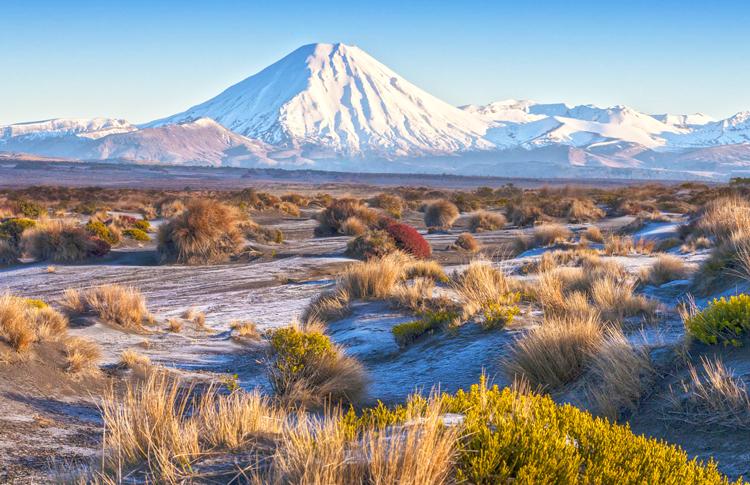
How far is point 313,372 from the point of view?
7.00 m

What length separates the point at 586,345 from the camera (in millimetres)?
6484

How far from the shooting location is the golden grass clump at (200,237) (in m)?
18.5

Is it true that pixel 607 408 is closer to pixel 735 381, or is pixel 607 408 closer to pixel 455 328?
pixel 735 381

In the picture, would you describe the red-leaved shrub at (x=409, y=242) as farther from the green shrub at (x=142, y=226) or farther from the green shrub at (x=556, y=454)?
the green shrub at (x=556, y=454)

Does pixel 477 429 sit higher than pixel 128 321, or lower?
higher

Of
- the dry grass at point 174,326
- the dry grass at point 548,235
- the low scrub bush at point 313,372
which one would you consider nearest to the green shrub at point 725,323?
the low scrub bush at point 313,372

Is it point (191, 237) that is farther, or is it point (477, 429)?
point (191, 237)

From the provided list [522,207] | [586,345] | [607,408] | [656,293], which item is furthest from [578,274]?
[522,207]

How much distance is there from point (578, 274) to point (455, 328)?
11.2 feet

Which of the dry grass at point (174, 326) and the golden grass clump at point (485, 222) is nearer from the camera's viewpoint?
the dry grass at point (174, 326)

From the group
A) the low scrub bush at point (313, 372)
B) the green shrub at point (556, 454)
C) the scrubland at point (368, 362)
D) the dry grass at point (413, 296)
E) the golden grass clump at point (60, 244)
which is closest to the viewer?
the green shrub at point (556, 454)

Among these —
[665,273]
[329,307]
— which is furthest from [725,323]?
[329,307]

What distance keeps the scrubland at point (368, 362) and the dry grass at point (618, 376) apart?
0.02m

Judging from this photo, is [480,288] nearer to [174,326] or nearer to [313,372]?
[313,372]
